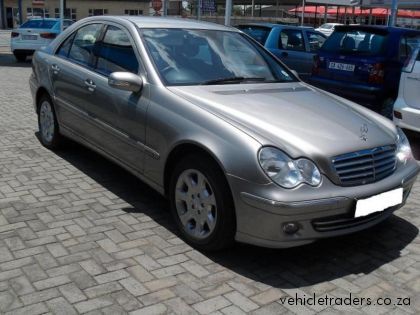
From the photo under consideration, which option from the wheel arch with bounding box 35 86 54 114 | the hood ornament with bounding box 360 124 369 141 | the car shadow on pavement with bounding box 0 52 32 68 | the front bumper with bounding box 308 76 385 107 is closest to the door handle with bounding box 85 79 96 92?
the wheel arch with bounding box 35 86 54 114

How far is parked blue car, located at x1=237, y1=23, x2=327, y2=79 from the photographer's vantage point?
11641 millimetres

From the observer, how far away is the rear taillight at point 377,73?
8016mm

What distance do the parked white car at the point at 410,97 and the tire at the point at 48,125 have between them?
438 cm

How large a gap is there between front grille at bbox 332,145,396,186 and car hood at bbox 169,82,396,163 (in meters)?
0.05

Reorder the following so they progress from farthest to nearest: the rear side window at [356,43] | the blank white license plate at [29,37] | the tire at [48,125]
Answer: the blank white license plate at [29,37] → the rear side window at [356,43] → the tire at [48,125]

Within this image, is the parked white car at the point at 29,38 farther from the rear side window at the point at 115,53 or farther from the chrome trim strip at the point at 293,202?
the chrome trim strip at the point at 293,202

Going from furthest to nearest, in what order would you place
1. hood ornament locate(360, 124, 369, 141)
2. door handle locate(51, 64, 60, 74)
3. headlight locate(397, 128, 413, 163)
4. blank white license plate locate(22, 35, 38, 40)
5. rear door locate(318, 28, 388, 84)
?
blank white license plate locate(22, 35, 38, 40) → rear door locate(318, 28, 388, 84) → door handle locate(51, 64, 60, 74) → headlight locate(397, 128, 413, 163) → hood ornament locate(360, 124, 369, 141)

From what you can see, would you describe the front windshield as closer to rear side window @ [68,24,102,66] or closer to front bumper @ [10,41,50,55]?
rear side window @ [68,24,102,66]

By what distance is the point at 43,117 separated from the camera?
20.2 ft

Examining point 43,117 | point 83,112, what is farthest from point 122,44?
point 43,117

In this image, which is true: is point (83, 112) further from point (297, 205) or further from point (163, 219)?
point (297, 205)

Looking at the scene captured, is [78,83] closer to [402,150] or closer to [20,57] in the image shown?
[402,150]

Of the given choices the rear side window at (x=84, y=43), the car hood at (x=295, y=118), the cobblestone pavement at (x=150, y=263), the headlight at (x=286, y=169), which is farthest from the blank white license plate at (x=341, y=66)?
the headlight at (x=286, y=169)

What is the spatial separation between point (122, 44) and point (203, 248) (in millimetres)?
2057
